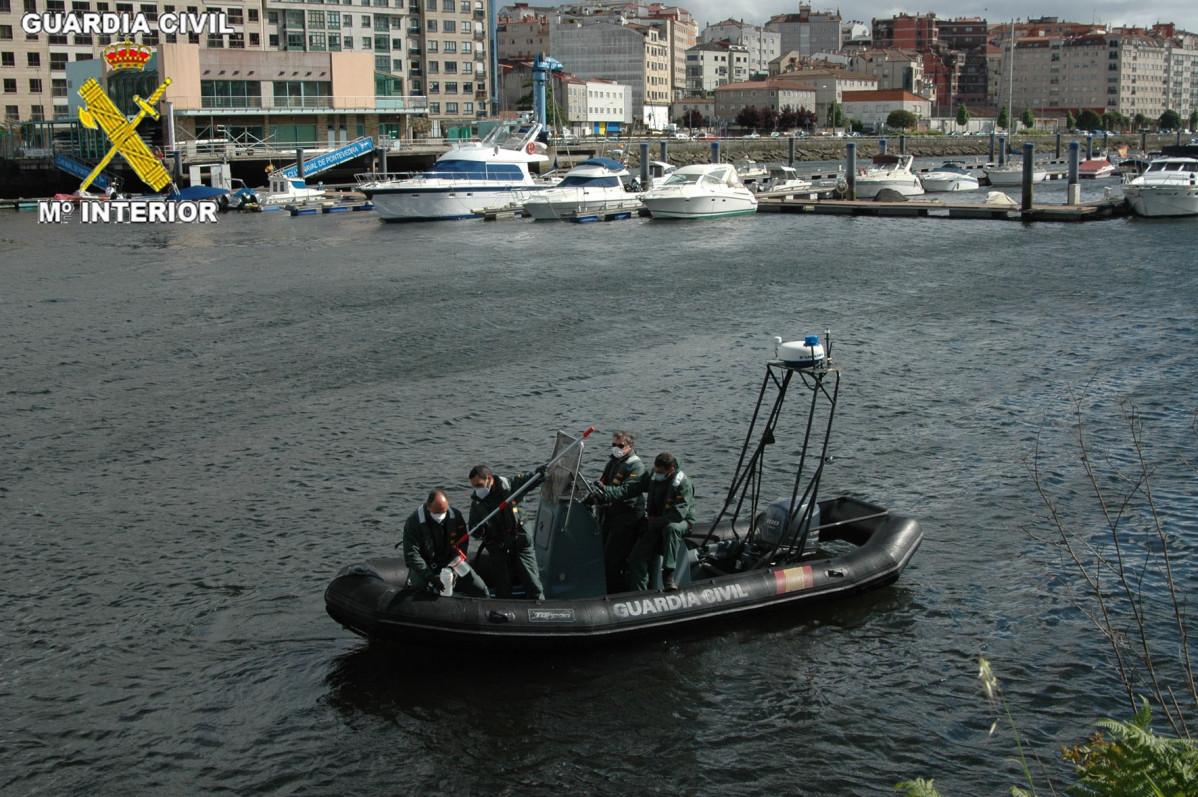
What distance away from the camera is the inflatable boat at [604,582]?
10.9 m

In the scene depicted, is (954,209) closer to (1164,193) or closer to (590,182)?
(1164,193)

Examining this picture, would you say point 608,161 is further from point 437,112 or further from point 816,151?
point 816,151

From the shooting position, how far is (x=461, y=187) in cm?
6191

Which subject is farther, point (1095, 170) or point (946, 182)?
point (1095, 170)

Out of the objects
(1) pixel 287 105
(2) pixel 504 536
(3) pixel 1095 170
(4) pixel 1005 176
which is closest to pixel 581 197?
(4) pixel 1005 176

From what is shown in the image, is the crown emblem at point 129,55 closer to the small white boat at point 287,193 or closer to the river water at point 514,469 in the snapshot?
the small white boat at point 287,193

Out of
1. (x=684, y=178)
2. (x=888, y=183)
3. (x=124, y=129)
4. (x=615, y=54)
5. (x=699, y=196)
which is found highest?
(x=615, y=54)

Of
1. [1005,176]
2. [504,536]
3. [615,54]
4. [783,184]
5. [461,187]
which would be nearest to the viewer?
[504,536]

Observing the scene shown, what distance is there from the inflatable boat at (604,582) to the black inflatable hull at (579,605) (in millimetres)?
10

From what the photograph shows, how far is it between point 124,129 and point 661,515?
77.1 meters

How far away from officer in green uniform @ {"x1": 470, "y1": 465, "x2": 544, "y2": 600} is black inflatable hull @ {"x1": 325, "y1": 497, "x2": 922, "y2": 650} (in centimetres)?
43

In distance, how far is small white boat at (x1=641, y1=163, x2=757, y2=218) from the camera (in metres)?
56.9

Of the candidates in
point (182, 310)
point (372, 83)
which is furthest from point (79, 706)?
point (372, 83)

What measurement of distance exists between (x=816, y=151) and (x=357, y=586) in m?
122
